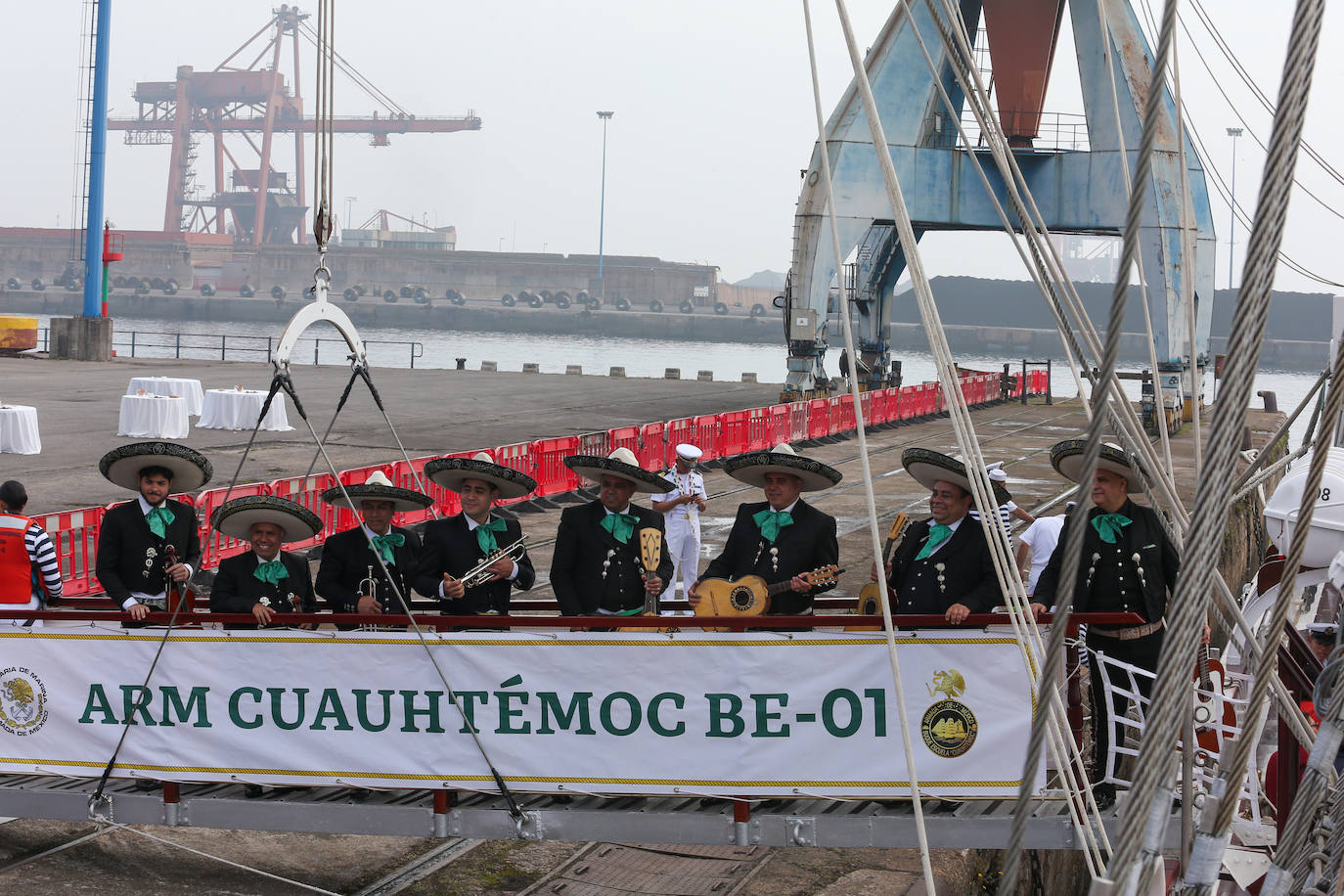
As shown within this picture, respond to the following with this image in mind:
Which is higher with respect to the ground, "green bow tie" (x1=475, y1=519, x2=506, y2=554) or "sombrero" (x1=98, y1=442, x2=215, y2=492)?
"sombrero" (x1=98, y1=442, x2=215, y2=492)

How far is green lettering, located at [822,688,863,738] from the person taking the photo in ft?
23.3

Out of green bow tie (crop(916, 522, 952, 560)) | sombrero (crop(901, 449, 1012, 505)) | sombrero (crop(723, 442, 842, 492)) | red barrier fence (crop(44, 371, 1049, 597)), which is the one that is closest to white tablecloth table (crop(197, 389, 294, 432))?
red barrier fence (crop(44, 371, 1049, 597))

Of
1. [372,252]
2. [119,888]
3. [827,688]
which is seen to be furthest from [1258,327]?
[372,252]

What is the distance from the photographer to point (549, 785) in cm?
732

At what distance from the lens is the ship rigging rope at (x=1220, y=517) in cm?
326

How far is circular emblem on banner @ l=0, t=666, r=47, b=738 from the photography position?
773 centimetres

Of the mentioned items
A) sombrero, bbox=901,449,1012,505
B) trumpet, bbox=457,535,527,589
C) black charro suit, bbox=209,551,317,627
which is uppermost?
sombrero, bbox=901,449,1012,505

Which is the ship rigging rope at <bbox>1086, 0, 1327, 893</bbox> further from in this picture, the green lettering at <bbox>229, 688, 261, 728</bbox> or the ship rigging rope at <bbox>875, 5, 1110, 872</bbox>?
the green lettering at <bbox>229, 688, 261, 728</bbox>

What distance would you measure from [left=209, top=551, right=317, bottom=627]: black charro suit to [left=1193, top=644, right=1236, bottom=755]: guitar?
512 centimetres

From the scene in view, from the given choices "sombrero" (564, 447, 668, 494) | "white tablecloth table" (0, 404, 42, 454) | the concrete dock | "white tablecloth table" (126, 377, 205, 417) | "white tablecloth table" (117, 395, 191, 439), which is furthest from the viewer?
"white tablecloth table" (126, 377, 205, 417)

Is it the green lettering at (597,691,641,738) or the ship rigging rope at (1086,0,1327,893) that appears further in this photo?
the green lettering at (597,691,641,738)

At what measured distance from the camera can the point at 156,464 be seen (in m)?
8.53

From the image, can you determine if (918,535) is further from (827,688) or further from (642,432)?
(642,432)

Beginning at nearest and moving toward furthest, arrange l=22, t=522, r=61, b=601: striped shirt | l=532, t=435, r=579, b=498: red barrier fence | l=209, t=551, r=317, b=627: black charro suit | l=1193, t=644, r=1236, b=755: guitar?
l=1193, t=644, r=1236, b=755: guitar
l=209, t=551, r=317, b=627: black charro suit
l=22, t=522, r=61, b=601: striped shirt
l=532, t=435, r=579, b=498: red barrier fence
